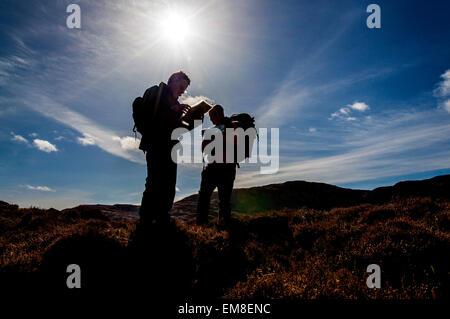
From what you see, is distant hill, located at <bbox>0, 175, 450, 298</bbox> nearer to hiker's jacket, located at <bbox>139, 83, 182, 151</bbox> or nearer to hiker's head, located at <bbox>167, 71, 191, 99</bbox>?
hiker's jacket, located at <bbox>139, 83, 182, 151</bbox>

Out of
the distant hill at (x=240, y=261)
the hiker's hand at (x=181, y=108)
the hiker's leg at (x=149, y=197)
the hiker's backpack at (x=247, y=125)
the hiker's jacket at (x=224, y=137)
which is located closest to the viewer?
the distant hill at (x=240, y=261)

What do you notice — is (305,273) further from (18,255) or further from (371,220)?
(18,255)

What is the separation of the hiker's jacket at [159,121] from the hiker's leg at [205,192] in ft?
4.89

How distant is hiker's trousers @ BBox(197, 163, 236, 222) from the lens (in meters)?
5.87

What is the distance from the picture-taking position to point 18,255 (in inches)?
128

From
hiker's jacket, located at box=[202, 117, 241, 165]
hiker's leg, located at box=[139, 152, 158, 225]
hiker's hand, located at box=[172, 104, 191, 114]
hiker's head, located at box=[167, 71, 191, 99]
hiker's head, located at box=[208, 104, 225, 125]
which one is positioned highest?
hiker's head, located at box=[167, 71, 191, 99]

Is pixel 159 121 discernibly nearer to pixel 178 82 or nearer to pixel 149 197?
pixel 178 82

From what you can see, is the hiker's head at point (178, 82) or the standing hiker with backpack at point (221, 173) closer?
the hiker's head at point (178, 82)

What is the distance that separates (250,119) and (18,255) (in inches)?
207

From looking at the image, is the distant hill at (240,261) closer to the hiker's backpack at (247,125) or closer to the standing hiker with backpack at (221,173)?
the standing hiker with backpack at (221,173)

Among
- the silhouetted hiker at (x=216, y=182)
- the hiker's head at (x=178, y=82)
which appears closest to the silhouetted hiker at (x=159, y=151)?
the hiker's head at (x=178, y=82)

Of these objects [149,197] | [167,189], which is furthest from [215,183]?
[149,197]

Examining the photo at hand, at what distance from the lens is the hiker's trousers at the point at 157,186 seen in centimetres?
448

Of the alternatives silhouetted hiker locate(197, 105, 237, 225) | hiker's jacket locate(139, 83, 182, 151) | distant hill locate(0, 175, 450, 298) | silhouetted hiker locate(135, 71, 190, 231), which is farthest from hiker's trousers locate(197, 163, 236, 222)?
hiker's jacket locate(139, 83, 182, 151)
